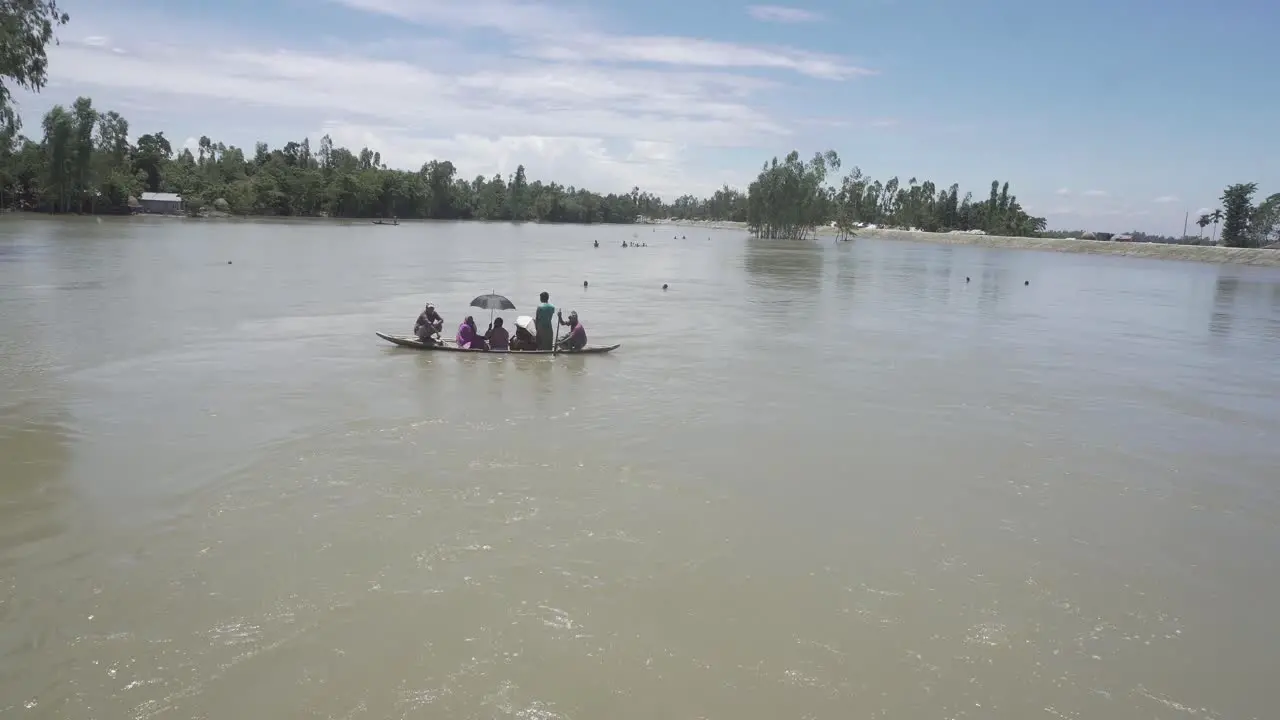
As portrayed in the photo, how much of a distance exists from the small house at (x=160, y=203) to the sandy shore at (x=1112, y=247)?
109 m

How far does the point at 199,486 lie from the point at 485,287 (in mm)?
26694

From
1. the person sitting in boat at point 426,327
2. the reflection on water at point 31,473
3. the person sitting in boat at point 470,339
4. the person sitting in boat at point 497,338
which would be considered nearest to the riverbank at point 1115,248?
the person sitting in boat at point 497,338

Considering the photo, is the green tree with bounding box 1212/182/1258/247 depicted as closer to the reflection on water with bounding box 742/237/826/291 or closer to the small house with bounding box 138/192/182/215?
the reflection on water with bounding box 742/237/826/291

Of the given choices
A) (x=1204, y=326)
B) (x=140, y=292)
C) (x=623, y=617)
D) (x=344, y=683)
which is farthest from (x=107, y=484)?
(x=1204, y=326)

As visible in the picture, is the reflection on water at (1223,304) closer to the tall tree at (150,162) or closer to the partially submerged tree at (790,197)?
the partially submerged tree at (790,197)

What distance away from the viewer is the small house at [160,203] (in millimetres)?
98688

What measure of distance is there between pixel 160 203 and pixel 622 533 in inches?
4371

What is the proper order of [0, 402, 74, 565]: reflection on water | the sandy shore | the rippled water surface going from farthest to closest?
the sandy shore
[0, 402, 74, 565]: reflection on water
the rippled water surface

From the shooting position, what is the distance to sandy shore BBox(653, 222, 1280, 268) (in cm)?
7988

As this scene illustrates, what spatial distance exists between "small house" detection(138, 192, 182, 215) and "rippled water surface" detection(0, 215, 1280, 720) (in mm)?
92742

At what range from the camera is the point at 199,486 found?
9.55 m

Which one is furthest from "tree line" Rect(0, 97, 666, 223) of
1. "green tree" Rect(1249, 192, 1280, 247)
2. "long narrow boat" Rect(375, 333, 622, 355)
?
"green tree" Rect(1249, 192, 1280, 247)

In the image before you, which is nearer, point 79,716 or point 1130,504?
point 79,716

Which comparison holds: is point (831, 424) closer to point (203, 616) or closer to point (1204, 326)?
point (203, 616)
